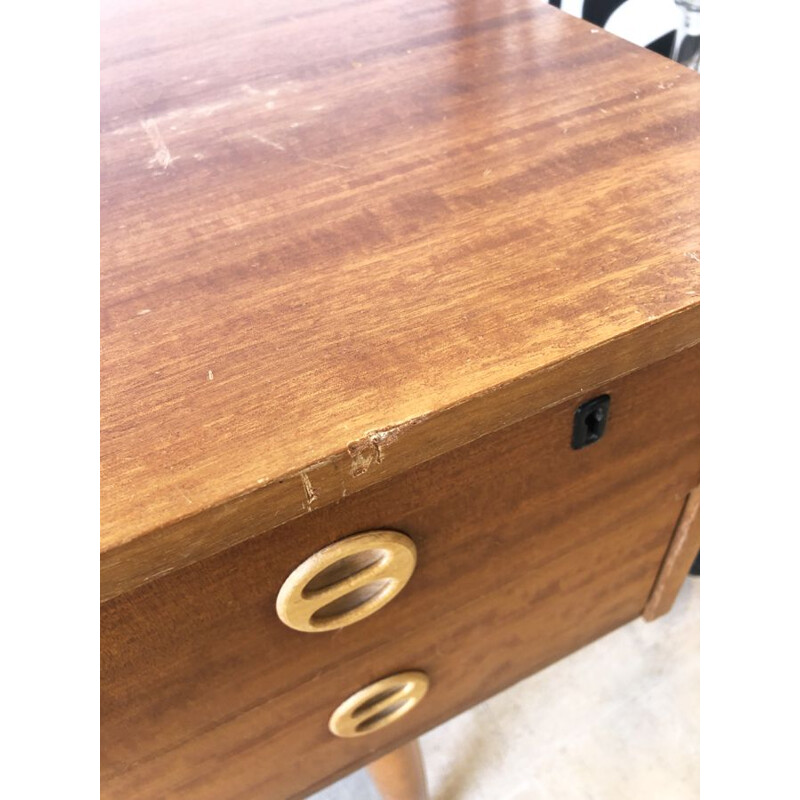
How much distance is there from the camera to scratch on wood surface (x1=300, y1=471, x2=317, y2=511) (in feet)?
1.04

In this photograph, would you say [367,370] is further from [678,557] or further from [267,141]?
[678,557]

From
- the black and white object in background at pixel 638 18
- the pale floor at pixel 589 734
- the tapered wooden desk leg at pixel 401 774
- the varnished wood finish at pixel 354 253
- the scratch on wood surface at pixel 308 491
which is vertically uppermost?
the black and white object in background at pixel 638 18

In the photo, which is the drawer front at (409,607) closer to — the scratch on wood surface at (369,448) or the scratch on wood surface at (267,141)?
the scratch on wood surface at (369,448)

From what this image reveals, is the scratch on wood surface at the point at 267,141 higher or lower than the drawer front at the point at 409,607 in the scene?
higher

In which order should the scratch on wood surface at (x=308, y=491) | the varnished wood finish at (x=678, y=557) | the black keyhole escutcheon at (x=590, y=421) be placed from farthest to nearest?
the varnished wood finish at (x=678, y=557), the black keyhole escutcheon at (x=590, y=421), the scratch on wood surface at (x=308, y=491)

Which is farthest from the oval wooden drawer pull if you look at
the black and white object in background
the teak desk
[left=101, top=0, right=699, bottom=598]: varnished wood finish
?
the black and white object in background

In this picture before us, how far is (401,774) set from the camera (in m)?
0.66

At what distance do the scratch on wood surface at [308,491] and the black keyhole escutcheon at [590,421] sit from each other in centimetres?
17

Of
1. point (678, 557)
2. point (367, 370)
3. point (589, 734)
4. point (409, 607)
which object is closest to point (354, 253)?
point (367, 370)

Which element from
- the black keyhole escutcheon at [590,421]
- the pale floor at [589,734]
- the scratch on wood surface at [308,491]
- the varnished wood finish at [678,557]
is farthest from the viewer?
the pale floor at [589,734]

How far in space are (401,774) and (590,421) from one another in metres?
0.38

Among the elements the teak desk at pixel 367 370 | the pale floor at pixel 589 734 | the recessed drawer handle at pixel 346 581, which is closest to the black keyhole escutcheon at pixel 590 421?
the teak desk at pixel 367 370

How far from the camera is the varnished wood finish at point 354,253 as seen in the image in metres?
0.32
